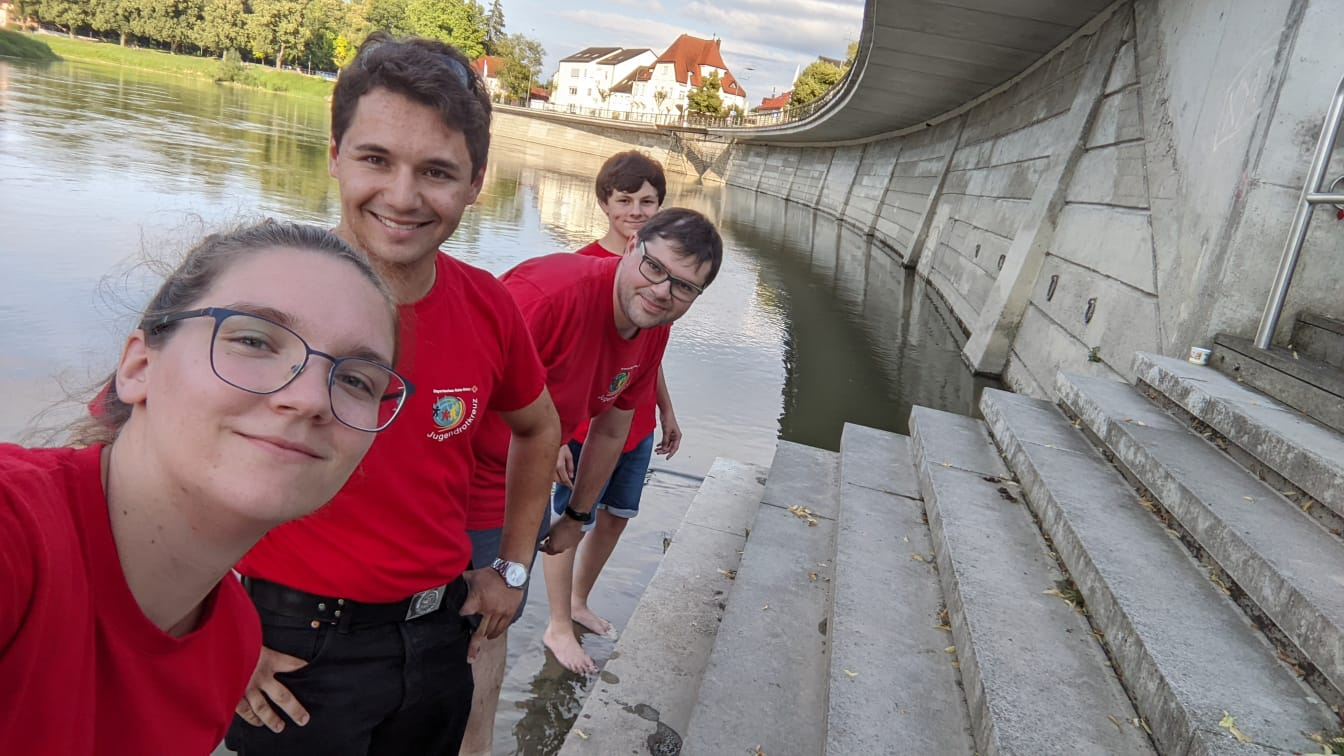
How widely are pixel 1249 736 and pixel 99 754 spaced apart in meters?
2.40

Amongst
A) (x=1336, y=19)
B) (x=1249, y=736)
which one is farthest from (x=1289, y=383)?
(x=1249, y=736)

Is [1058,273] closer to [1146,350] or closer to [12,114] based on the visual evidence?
[1146,350]

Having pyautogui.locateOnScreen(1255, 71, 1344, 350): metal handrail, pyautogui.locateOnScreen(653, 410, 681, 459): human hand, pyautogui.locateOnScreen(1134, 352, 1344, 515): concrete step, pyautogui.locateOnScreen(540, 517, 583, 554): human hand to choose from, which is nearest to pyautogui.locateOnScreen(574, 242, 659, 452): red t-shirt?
pyautogui.locateOnScreen(653, 410, 681, 459): human hand

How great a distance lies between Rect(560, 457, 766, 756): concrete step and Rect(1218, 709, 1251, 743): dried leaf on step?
5.60ft

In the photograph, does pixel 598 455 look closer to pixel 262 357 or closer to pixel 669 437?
pixel 669 437

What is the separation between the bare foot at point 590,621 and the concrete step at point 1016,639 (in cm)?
158

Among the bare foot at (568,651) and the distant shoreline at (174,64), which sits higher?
the distant shoreline at (174,64)

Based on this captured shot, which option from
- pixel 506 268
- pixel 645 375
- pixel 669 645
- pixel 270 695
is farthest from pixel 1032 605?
pixel 506 268

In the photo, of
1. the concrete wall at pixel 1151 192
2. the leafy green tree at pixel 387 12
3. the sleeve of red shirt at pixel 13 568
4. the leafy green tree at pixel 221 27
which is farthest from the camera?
the leafy green tree at pixel 387 12

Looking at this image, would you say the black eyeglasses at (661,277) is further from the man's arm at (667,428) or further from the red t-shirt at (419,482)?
the man's arm at (667,428)

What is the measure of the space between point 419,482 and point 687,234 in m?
1.50

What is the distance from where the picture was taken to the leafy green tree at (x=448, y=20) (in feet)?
336

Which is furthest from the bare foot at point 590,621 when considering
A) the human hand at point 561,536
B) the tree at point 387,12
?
the tree at point 387,12

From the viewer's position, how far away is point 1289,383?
13.4 feet
